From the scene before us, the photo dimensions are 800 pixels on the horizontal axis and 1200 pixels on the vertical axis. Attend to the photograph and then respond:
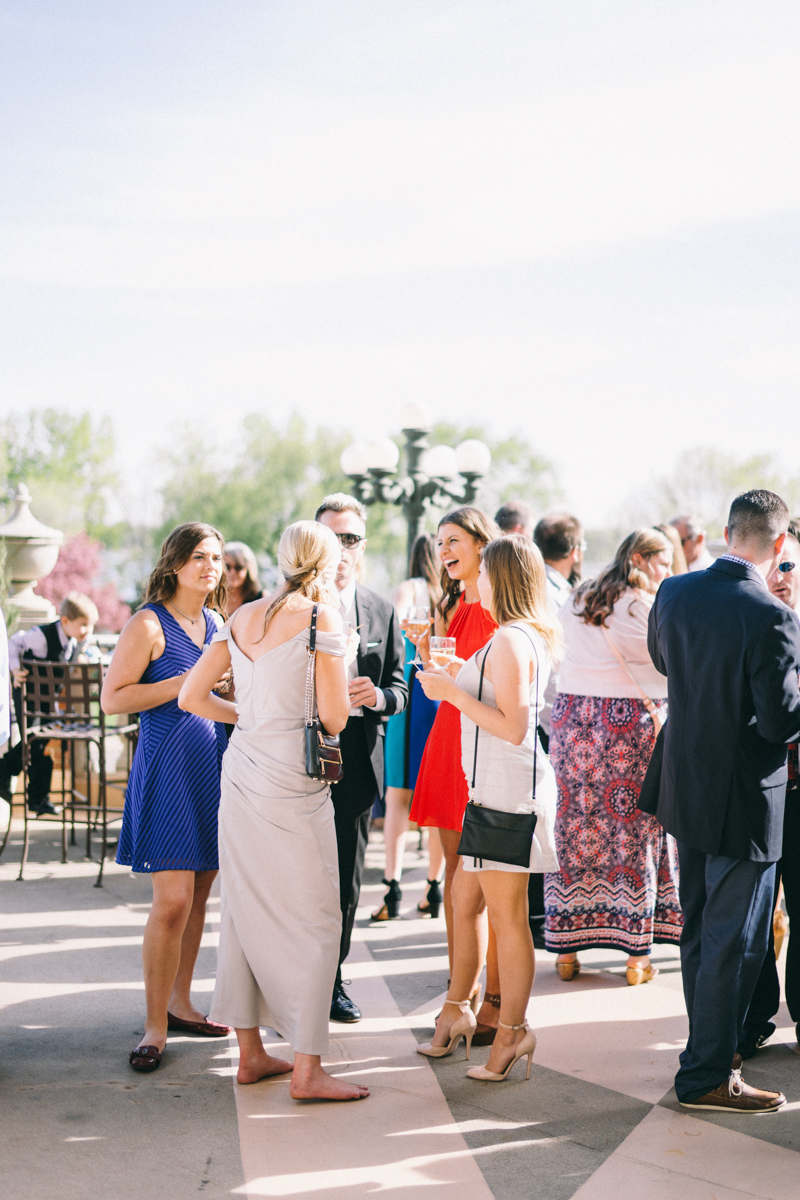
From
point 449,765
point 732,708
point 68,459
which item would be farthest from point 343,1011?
point 68,459

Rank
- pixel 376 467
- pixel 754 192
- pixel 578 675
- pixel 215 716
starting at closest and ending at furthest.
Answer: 1. pixel 215 716
2. pixel 578 675
3. pixel 376 467
4. pixel 754 192

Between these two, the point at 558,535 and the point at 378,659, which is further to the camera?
the point at 558,535

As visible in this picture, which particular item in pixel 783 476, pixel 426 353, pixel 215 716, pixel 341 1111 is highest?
pixel 426 353

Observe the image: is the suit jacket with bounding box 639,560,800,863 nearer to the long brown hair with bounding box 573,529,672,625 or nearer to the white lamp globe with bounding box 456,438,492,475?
the long brown hair with bounding box 573,529,672,625

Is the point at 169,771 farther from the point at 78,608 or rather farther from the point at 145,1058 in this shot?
the point at 78,608

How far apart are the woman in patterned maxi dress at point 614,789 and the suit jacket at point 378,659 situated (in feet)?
2.97

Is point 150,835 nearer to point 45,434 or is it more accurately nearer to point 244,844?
point 244,844

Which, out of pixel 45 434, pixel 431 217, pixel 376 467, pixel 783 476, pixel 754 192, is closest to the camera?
pixel 376 467

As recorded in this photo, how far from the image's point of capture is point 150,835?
3.65 m

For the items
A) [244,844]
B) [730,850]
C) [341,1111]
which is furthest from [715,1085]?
[244,844]

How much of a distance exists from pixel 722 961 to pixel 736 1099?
1.47 feet

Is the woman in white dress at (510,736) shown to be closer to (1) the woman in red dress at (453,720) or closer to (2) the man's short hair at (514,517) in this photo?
(1) the woman in red dress at (453,720)

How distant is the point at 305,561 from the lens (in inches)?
126

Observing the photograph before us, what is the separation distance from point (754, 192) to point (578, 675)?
49.2 meters
